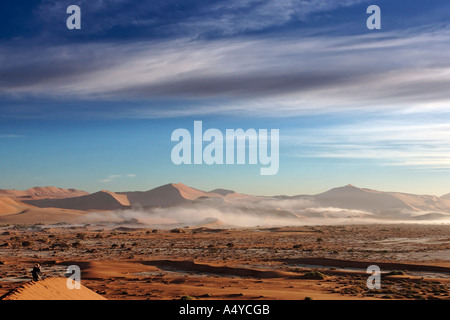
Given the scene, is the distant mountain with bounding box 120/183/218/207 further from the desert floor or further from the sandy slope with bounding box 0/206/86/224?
the desert floor

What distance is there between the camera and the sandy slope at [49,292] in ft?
49.6

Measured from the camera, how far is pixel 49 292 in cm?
1623

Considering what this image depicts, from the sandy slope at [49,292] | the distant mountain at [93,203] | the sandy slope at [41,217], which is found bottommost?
the sandy slope at [41,217]

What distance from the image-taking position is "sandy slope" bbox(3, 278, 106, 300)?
1512 cm

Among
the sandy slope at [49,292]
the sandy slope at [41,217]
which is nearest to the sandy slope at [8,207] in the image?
the sandy slope at [41,217]

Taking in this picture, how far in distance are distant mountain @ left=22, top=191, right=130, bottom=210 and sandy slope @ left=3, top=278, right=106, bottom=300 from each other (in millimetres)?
145422

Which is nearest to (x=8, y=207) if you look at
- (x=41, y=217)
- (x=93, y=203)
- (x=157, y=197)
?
(x=41, y=217)

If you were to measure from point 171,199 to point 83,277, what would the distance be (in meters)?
156

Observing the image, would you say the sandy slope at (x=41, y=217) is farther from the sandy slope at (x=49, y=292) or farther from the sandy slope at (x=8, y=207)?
the sandy slope at (x=49, y=292)

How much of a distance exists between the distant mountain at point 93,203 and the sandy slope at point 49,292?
145422mm

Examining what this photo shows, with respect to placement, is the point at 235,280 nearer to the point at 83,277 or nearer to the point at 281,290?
the point at 281,290

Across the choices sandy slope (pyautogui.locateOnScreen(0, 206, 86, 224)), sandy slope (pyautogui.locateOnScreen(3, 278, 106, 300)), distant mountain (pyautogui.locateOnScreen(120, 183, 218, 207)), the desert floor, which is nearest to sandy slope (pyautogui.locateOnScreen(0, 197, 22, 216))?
sandy slope (pyautogui.locateOnScreen(0, 206, 86, 224))
